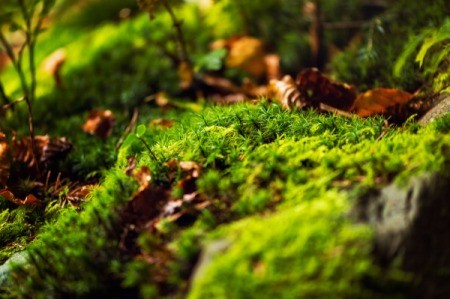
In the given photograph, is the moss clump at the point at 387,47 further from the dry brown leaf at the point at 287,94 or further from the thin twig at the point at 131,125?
the thin twig at the point at 131,125

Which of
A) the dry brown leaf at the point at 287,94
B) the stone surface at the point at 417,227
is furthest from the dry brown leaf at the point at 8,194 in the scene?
the stone surface at the point at 417,227

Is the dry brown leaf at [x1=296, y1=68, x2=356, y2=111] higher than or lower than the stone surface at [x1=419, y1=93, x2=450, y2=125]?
higher

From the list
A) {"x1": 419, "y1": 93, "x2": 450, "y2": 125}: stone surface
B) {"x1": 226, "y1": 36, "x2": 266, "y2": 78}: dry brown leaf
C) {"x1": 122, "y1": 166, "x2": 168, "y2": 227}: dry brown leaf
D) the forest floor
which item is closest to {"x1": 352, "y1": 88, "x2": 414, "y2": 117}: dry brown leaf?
the forest floor

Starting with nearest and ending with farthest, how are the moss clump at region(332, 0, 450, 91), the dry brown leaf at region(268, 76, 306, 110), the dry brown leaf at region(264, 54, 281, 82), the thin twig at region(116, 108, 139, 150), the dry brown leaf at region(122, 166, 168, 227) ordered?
1. the dry brown leaf at region(122, 166, 168, 227)
2. the dry brown leaf at region(268, 76, 306, 110)
3. the thin twig at region(116, 108, 139, 150)
4. the moss clump at region(332, 0, 450, 91)
5. the dry brown leaf at region(264, 54, 281, 82)

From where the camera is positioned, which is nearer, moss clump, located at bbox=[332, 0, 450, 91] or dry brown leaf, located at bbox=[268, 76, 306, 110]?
dry brown leaf, located at bbox=[268, 76, 306, 110]

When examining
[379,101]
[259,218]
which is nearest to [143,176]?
[259,218]

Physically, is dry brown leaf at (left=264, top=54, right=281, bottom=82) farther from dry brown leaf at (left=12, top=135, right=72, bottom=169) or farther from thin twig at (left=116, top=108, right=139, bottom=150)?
dry brown leaf at (left=12, top=135, right=72, bottom=169)
